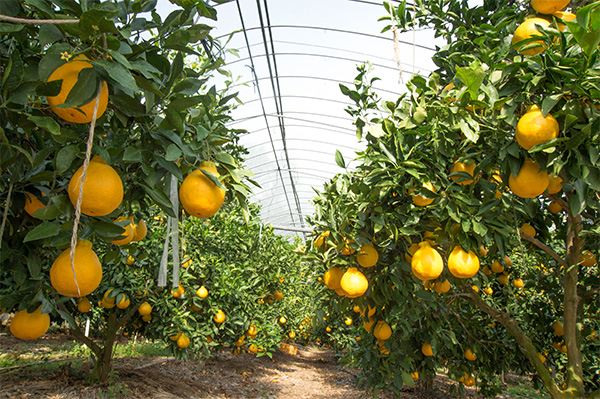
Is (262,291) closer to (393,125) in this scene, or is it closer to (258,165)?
(393,125)

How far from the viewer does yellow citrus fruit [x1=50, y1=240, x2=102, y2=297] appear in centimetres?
112

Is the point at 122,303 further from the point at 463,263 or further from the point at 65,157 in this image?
the point at 463,263

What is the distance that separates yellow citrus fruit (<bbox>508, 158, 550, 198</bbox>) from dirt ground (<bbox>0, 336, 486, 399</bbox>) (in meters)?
4.20

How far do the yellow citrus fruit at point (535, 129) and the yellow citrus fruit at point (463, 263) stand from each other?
26.4 inches

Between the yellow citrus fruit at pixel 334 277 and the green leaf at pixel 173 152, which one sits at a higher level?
the green leaf at pixel 173 152

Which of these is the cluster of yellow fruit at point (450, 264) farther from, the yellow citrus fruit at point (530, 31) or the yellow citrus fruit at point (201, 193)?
the yellow citrus fruit at point (201, 193)

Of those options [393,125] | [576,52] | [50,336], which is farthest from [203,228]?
[50,336]

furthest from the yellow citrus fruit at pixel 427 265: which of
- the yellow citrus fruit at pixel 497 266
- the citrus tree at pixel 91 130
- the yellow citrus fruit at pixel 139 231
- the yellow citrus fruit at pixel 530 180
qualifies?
the yellow citrus fruit at pixel 497 266

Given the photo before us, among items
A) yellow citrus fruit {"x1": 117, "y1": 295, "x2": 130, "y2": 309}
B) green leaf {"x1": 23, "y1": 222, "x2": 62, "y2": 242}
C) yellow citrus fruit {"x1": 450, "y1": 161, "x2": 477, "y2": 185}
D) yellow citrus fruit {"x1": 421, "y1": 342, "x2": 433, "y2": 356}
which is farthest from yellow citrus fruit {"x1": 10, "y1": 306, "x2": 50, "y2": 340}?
yellow citrus fruit {"x1": 421, "y1": 342, "x2": 433, "y2": 356}

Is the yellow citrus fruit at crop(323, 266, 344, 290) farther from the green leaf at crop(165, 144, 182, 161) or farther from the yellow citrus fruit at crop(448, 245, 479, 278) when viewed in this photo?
the green leaf at crop(165, 144, 182, 161)

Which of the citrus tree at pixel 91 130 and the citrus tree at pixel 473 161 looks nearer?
the citrus tree at pixel 91 130

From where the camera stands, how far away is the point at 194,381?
6.22m

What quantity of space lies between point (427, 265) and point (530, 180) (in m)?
0.63

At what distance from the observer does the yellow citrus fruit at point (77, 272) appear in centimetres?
112
